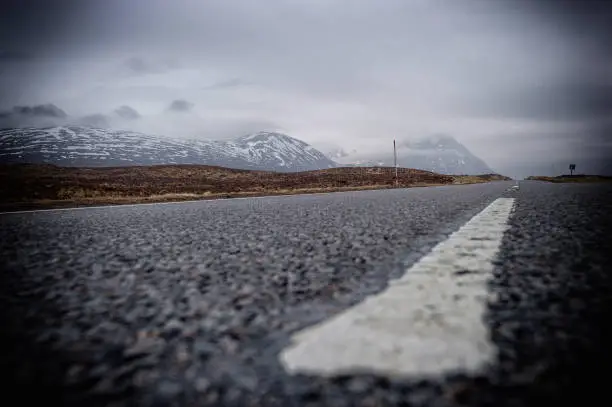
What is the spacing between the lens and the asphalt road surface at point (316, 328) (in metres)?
1.57

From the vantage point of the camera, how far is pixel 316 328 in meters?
2.21

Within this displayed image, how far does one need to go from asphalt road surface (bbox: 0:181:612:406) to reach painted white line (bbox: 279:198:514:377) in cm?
1

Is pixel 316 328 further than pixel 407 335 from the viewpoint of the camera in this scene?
Yes

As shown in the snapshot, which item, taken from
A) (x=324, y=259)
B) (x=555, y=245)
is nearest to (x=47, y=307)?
(x=324, y=259)

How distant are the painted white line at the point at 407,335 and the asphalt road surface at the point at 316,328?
1cm

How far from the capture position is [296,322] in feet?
7.73

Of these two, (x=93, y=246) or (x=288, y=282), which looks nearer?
(x=288, y=282)

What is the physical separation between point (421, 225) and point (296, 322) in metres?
5.65

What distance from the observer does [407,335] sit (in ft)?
6.55

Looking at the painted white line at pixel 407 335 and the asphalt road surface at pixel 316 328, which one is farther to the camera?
the painted white line at pixel 407 335

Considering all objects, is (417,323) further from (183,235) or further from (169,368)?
(183,235)

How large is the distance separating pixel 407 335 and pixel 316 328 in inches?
20.7

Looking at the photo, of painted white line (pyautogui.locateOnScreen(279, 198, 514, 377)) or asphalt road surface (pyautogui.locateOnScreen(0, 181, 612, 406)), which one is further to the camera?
painted white line (pyautogui.locateOnScreen(279, 198, 514, 377))

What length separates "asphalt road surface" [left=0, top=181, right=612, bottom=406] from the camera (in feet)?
5.16
